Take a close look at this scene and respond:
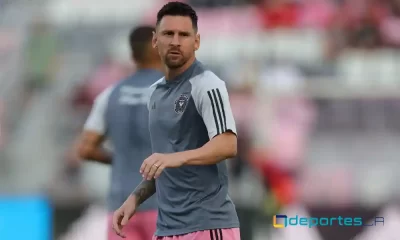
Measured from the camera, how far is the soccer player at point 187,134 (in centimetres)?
311

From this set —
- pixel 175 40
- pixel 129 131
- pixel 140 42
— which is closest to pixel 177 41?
pixel 175 40

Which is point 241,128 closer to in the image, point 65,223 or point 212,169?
point 65,223

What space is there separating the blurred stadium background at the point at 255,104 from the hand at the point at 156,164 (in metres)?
4.12

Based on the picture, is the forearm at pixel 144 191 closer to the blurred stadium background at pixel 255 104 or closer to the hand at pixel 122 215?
the hand at pixel 122 215

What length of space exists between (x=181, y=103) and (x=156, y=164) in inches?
17.8

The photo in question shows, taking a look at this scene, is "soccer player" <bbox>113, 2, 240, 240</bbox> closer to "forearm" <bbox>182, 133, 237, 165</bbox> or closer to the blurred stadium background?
"forearm" <bbox>182, 133, 237, 165</bbox>

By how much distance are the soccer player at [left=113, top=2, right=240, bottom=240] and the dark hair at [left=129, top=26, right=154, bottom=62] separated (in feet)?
4.31

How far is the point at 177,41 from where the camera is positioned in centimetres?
313

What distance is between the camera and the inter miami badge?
314 centimetres

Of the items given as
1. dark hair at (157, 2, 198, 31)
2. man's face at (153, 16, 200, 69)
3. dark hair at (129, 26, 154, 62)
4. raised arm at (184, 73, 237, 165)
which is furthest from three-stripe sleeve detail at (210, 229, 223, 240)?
dark hair at (129, 26, 154, 62)

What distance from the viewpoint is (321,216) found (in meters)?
7.45

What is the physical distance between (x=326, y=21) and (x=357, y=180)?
6.34 ft

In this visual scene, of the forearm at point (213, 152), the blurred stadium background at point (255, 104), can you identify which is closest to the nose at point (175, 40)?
the forearm at point (213, 152)

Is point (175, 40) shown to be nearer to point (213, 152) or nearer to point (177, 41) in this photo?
point (177, 41)
